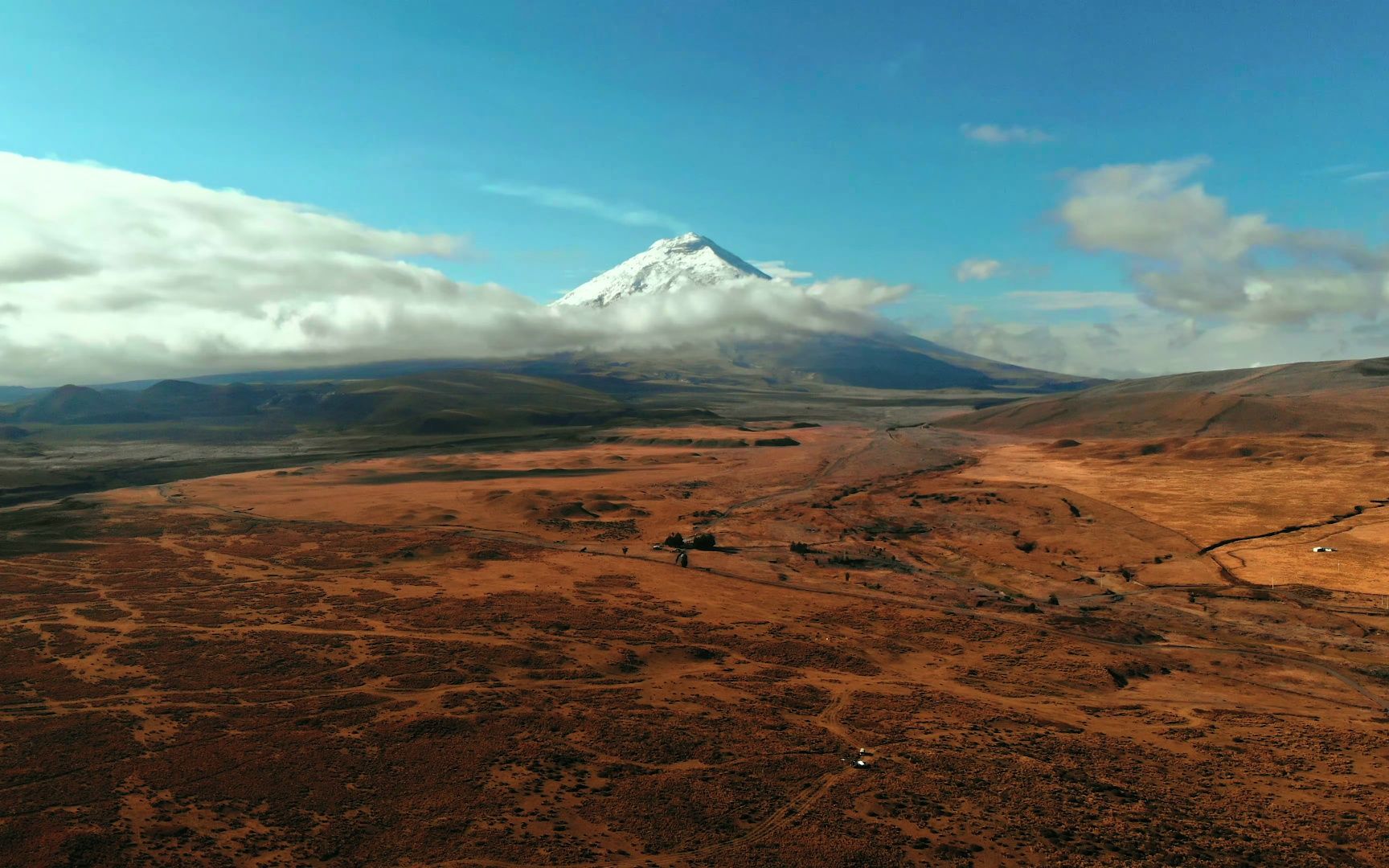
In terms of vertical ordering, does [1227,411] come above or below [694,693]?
above

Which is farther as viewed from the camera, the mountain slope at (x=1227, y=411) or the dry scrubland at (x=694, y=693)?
the mountain slope at (x=1227, y=411)

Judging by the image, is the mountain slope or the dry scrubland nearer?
the dry scrubland

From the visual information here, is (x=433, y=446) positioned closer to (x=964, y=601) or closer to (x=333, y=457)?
(x=333, y=457)

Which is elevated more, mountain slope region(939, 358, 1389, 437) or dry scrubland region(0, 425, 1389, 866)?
mountain slope region(939, 358, 1389, 437)

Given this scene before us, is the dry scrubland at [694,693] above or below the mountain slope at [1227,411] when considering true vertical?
below

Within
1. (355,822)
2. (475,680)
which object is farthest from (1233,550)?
(355,822)

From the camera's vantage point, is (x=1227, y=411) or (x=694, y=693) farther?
(x=1227, y=411)

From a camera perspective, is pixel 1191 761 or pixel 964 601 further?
pixel 964 601

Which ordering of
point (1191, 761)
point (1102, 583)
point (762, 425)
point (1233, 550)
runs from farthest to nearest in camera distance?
point (762, 425) < point (1233, 550) < point (1102, 583) < point (1191, 761)
